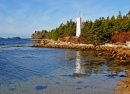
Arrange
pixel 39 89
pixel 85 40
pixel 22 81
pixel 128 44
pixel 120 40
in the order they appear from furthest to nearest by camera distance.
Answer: pixel 85 40, pixel 120 40, pixel 128 44, pixel 22 81, pixel 39 89

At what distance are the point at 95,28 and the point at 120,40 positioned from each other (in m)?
8.80

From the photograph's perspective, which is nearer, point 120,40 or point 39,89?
point 39,89

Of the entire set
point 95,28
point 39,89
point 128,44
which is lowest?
point 39,89

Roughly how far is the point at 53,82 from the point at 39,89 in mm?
2775

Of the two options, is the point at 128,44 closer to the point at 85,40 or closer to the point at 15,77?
the point at 85,40

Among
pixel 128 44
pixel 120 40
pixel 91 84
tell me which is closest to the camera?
pixel 91 84

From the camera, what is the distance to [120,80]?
66.1ft

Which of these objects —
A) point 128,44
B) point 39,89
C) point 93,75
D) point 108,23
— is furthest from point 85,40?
point 39,89

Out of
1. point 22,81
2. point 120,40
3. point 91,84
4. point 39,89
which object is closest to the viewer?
point 39,89

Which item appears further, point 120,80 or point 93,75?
point 93,75

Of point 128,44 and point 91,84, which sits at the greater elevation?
point 128,44

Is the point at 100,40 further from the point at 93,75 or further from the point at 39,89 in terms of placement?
the point at 39,89

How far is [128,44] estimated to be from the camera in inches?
2159

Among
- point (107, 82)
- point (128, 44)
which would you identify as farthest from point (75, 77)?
point (128, 44)
